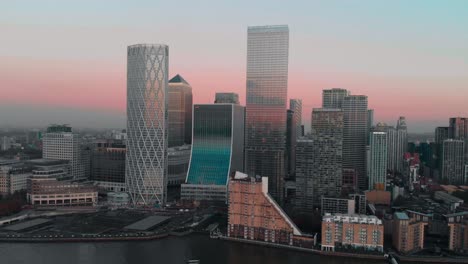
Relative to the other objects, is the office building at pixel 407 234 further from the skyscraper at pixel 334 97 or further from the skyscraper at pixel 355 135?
the skyscraper at pixel 334 97

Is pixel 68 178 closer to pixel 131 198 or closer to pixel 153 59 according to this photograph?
pixel 131 198

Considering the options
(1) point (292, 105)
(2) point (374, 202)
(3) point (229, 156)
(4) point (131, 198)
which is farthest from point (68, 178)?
(1) point (292, 105)

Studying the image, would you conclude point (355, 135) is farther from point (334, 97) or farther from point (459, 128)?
point (459, 128)

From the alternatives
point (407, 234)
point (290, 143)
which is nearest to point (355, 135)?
point (290, 143)

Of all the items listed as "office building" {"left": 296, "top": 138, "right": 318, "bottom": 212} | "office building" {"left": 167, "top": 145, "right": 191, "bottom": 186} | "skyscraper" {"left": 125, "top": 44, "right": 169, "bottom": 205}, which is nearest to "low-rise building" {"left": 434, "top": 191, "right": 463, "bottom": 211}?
"office building" {"left": 296, "top": 138, "right": 318, "bottom": 212}

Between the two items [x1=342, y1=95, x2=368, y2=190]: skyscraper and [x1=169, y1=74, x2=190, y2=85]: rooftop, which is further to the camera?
[x1=169, y1=74, x2=190, y2=85]: rooftop

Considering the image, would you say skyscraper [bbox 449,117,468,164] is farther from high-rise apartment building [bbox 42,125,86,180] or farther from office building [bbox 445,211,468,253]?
high-rise apartment building [bbox 42,125,86,180]

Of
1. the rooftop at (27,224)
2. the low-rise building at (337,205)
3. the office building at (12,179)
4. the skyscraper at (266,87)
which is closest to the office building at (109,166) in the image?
the office building at (12,179)
